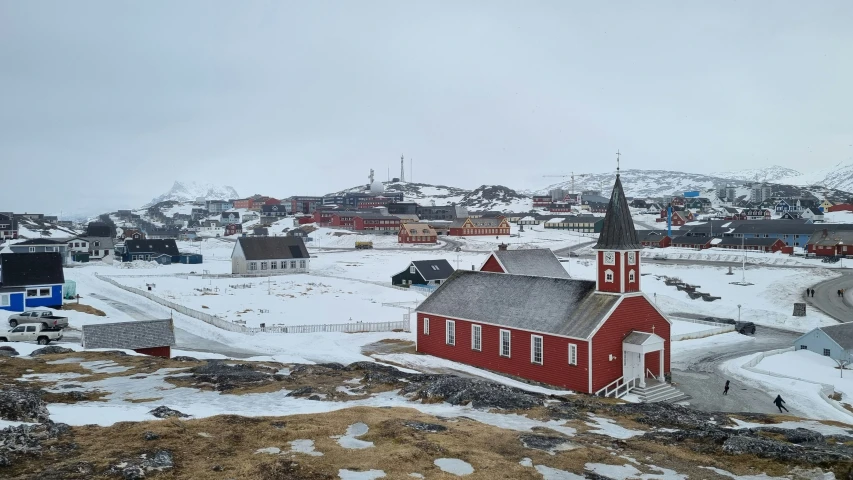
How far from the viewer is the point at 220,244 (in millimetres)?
148750

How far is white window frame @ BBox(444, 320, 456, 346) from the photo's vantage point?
3788 centimetres

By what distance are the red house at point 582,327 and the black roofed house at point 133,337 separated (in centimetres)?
1698

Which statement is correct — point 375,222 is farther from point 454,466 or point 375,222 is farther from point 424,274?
point 454,466

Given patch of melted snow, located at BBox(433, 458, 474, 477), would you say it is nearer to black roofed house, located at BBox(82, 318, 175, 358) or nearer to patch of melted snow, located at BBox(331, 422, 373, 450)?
patch of melted snow, located at BBox(331, 422, 373, 450)

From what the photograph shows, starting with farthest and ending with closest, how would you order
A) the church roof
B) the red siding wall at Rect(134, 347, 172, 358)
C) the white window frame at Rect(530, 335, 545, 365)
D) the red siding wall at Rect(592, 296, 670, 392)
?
the red siding wall at Rect(134, 347, 172, 358) → the church roof → the white window frame at Rect(530, 335, 545, 365) → the red siding wall at Rect(592, 296, 670, 392)

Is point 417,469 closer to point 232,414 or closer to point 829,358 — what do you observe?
point 232,414

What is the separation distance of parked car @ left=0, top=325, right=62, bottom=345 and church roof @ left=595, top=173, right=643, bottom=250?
3385 cm

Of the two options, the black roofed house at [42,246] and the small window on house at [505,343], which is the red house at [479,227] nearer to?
the black roofed house at [42,246]

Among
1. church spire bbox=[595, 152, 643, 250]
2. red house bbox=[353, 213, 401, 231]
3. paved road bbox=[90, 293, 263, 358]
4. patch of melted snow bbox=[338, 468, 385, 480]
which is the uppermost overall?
red house bbox=[353, 213, 401, 231]

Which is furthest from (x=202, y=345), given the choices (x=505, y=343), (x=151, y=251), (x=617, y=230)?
(x=151, y=251)

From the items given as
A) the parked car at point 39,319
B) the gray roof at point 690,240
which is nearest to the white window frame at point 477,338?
the parked car at point 39,319

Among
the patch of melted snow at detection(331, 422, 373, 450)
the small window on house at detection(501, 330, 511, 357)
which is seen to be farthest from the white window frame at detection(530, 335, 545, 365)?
the patch of melted snow at detection(331, 422, 373, 450)

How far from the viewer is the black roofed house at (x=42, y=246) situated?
9391 cm

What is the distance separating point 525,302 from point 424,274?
37.4 m
